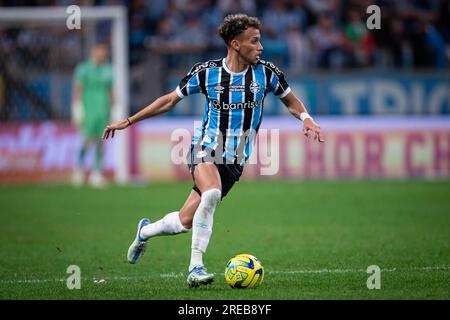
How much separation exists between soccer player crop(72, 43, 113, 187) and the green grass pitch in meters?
0.63

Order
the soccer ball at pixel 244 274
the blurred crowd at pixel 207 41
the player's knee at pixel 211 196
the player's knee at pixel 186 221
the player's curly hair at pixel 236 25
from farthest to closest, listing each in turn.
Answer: the blurred crowd at pixel 207 41
the player's knee at pixel 186 221
the player's curly hair at pixel 236 25
the player's knee at pixel 211 196
the soccer ball at pixel 244 274

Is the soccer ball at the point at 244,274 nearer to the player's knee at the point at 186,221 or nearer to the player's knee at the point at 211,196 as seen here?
the player's knee at the point at 211,196

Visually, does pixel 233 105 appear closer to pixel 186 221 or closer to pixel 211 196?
pixel 211 196

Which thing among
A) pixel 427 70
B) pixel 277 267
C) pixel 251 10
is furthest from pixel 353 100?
pixel 277 267

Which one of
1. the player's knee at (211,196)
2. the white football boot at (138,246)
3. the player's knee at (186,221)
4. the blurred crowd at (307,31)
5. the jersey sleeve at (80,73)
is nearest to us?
the player's knee at (211,196)

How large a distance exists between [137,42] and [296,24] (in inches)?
141

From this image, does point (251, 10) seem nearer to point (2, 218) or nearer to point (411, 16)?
point (411, 16)

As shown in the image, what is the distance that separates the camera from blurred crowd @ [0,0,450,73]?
19.6 m

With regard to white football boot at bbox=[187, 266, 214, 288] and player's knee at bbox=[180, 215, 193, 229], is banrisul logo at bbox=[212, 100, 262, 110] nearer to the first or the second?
player's knee at bbox=[180, 215, 193, 229]

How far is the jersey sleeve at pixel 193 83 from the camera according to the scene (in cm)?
774

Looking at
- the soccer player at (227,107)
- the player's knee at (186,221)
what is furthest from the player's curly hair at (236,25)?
the player's knee at (186,221)

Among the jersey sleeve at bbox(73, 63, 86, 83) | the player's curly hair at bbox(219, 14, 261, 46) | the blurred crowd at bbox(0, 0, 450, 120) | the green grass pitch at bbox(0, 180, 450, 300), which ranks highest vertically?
the blurred crowd at bbox(0, 0, 450, 120)

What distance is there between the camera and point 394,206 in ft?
Answer: 45.1

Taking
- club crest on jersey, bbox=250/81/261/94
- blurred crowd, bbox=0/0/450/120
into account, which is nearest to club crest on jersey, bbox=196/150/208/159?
club crest on jersey, bbox=250/81/261/94
